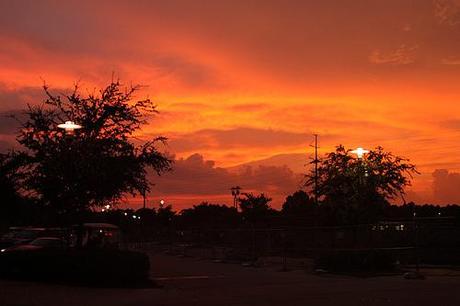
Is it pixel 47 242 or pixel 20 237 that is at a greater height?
pixel 20 237

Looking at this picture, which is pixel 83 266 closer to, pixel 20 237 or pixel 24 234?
pixel 20 237

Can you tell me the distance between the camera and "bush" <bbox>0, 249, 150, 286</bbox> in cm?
2172

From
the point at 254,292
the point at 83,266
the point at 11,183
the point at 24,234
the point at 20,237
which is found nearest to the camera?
the point at 254,292

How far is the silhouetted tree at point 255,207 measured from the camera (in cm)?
8200

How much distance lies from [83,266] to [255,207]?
63302 mm

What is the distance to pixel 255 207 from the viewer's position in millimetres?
84500

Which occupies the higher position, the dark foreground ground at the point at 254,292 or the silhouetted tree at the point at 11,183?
the silhouetted tree at the point at 11,183

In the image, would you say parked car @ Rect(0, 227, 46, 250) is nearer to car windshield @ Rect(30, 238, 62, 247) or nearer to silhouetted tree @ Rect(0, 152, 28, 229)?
silhouetted tree @ Rect(0, 152, 28, 229)

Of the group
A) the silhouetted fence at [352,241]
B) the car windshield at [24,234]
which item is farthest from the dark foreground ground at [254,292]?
the car windshield at [24,234]

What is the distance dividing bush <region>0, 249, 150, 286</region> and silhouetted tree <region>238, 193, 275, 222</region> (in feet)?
186

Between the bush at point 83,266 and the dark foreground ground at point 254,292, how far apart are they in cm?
84

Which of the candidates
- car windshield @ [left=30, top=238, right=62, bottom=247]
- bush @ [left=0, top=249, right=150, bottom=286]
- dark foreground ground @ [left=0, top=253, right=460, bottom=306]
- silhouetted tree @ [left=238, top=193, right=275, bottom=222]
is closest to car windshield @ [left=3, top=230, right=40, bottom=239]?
car windshield @ [left=30, top=238, right=62, bottom=247]

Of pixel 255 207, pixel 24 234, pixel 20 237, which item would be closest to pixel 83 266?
pixel 20 237

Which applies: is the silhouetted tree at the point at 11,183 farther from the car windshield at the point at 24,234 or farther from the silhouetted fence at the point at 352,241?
the silhouetted fence at the point at 352,241
